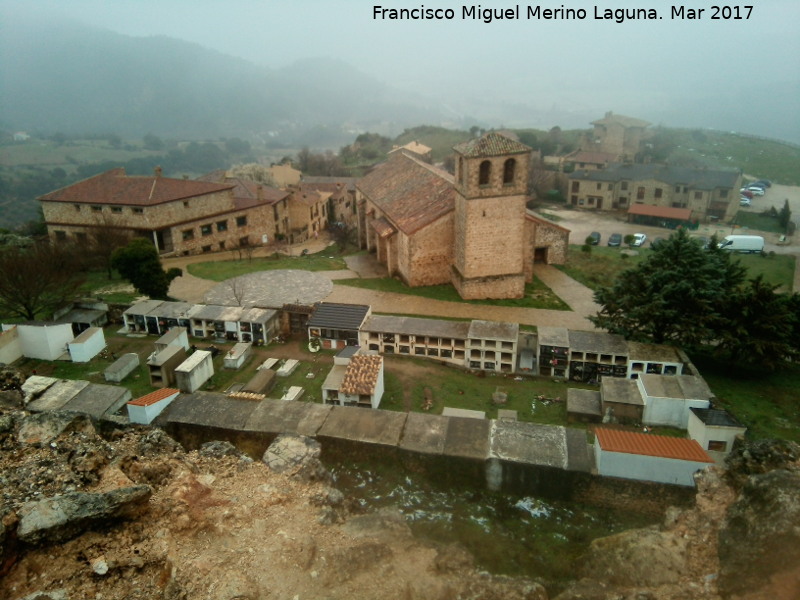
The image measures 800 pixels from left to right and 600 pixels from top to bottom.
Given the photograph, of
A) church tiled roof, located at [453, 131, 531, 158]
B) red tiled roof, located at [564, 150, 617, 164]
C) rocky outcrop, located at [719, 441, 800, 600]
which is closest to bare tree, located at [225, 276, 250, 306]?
church tiled roof, located at [453, 131, 531, 158]

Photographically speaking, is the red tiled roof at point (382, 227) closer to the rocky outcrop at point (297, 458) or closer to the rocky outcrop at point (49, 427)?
the rocky outcrop at point (297, 458)

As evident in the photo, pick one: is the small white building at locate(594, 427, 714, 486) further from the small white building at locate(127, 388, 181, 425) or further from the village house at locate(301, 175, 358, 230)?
the village house at locate(301, 175, 358, 230)

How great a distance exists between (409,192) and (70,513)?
29622 mm

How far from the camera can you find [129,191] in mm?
39219

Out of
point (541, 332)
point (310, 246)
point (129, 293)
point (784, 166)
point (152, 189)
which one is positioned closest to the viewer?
point (541, 332)

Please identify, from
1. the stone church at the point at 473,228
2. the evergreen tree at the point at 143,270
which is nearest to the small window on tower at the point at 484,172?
the stone church at the point at 473,228

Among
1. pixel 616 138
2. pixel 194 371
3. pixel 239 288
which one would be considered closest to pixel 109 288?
pixel 239 288

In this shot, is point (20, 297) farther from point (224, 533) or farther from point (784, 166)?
point (784, 166)

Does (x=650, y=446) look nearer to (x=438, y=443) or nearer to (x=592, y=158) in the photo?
(x=438, y=443)

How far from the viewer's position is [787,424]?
19312 mm

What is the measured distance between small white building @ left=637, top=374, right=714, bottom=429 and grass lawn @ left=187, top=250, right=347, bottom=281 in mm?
21598

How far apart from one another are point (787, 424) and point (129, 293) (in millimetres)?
30416

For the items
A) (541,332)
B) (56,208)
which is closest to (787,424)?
(541,332)

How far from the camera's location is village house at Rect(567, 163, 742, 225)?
5216cm
